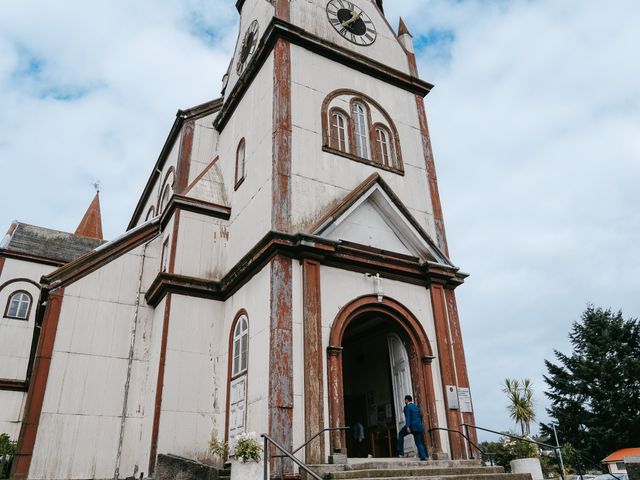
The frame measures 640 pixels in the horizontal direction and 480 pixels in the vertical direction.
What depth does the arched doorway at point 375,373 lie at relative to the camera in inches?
518

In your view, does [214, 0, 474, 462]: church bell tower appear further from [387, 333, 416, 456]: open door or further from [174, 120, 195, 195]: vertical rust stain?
[174, 120, 195, 195]: vertical rust stain

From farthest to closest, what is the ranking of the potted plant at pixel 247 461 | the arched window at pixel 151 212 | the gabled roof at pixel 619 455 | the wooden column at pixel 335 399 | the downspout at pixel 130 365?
the gabled roof at pixel 619 455, the arched window at pixel 151 212, the downspout at pixel 130 365, the wooden column at pixel 335 399, the potted plant at pixel 247 461

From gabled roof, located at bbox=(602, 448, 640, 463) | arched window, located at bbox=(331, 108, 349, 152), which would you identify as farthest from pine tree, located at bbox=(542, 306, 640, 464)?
arched window, located at bbox=(331, 108, 349, 152)

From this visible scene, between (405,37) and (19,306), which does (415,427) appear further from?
(19,306)

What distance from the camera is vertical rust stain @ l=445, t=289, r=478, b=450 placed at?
14.3 meters

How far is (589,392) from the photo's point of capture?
1655 inches

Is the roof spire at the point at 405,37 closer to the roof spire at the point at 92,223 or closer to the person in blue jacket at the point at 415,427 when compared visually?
the person in blue jacket at the point at 415,427

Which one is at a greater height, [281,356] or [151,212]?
[151,212]

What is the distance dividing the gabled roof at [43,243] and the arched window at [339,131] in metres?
20.1

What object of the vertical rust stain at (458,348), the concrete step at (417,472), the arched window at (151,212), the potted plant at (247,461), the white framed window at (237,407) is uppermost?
the arched window at (151,212)

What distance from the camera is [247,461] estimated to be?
1017 centimetres

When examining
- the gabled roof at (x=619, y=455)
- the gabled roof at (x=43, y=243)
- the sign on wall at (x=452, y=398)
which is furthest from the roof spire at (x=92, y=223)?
the gabled roof at (x=619, y=455)

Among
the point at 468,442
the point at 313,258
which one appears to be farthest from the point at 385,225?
the point at 468,442

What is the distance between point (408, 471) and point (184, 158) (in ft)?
45.9
